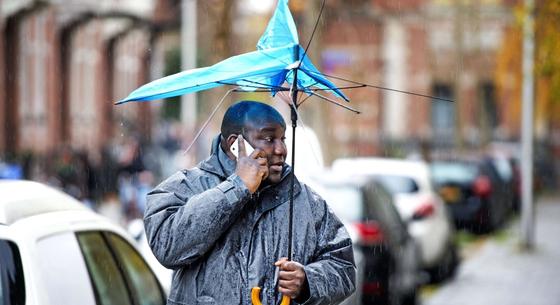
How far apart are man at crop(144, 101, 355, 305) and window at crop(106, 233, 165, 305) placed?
1.22 metres

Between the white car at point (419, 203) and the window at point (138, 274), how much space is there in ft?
31.1

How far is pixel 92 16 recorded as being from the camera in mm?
30859

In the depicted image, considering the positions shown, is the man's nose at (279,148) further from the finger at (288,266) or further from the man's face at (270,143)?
the finger at (288,266)

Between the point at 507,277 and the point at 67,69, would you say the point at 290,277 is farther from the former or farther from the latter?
the point at 67,69

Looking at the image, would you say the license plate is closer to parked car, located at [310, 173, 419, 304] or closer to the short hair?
parked car, located at [310, 173, 419, 304]

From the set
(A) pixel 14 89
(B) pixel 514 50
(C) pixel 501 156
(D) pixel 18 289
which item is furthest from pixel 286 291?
(C) pixel 501 156

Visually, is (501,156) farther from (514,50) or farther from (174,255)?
(174,255)

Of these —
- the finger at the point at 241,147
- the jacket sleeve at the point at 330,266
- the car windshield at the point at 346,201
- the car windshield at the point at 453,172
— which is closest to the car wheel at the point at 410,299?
the car windshield at the point at 346,201

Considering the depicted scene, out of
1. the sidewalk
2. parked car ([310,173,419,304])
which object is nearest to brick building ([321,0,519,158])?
the sidewalk

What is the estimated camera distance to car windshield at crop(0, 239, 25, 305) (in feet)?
13.5

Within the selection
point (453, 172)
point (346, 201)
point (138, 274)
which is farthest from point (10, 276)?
point (453, 172)

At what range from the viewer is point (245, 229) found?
416 centimetres

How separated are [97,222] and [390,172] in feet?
36.3

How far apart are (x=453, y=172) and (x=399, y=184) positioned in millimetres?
7132
